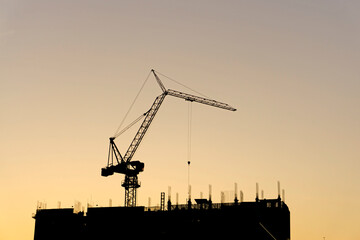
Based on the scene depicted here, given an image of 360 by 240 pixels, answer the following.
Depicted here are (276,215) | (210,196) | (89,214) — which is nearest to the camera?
(276,215)

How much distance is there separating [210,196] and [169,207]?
46.7 feet

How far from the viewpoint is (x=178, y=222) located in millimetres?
159500

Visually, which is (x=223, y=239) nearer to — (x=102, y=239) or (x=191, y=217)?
(x=191, y=217)

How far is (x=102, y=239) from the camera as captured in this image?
165 meters

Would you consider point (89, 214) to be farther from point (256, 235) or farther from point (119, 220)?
point (256, 235)

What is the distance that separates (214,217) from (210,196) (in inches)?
276

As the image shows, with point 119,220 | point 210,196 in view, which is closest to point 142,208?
point 119,220

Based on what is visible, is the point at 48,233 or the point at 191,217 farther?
the point at 48,233

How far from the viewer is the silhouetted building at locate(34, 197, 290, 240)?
14950cm

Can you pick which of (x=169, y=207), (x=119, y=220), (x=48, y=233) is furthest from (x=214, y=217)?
(x=48, y=233)

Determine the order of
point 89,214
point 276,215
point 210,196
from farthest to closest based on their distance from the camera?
point 89,214 < point 210,196 < point 276,215

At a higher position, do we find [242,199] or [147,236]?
[242,199]

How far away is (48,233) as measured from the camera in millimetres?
178625

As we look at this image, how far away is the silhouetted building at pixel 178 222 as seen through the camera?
490 ft
